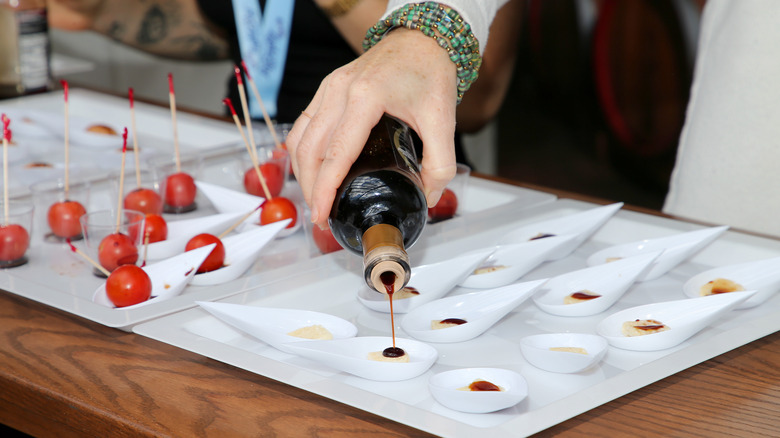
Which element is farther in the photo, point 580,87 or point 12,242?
point 580,87

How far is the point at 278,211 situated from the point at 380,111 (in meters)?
0.48

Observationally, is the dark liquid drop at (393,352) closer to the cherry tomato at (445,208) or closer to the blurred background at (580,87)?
the cherry tomato at (445,208)

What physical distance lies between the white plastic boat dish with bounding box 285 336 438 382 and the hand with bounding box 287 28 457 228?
0.15m

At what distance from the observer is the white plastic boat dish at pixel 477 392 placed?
0.87 metres

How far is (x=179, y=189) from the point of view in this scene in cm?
159

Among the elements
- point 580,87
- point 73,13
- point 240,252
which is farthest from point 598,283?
point 580,87

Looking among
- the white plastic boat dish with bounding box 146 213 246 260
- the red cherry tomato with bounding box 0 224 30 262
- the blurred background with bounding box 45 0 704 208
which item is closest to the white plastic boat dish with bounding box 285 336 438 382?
the white plastic boat dish with bounding box 146 213 246 260

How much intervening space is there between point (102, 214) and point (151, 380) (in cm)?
47

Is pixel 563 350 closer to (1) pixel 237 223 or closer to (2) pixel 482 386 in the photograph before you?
(2) pixel 482 386

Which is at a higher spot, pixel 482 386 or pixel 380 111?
pixel 380 111

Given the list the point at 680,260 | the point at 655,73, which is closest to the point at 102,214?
the point at 680,260

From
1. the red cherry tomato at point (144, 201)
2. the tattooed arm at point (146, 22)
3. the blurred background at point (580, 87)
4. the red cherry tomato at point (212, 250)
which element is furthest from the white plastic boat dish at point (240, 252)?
the blurred background at point (580, 87)

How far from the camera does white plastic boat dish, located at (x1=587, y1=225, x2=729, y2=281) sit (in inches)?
50.3

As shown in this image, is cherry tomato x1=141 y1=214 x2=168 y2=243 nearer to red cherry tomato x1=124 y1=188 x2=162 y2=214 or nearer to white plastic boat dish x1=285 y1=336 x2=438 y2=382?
red cherry tomato x1=124 y1=188 x2=162 y2=214
